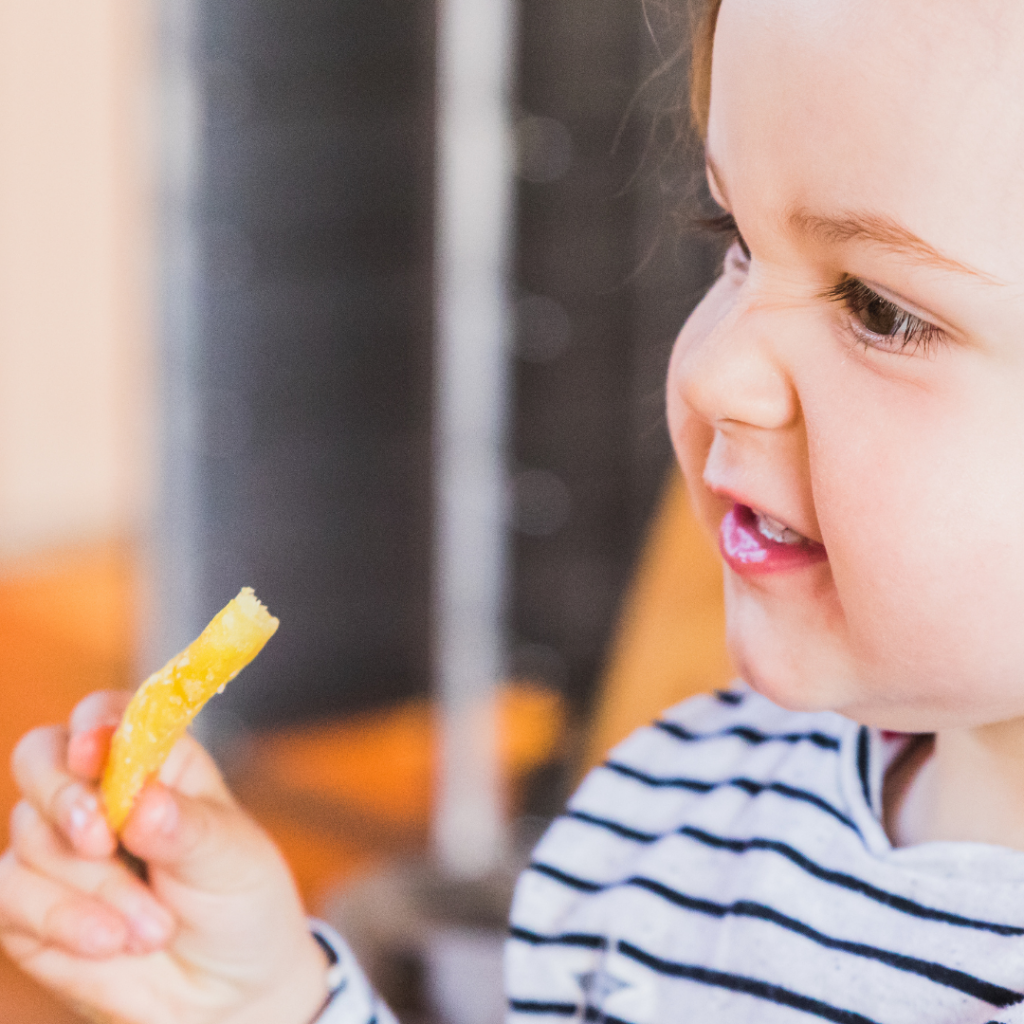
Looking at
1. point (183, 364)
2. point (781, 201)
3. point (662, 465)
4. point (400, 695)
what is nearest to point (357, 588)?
point (400, 695)

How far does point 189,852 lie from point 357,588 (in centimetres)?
187

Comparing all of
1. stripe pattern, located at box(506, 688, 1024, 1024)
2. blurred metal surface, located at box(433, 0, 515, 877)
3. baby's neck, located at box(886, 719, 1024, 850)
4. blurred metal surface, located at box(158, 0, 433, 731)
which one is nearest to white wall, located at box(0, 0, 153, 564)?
blurred metal surface, located at box(158, 0, 433, 731)

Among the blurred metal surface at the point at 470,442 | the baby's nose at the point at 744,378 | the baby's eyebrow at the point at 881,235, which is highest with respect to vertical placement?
the baby's eyebrow at the point at 881,235

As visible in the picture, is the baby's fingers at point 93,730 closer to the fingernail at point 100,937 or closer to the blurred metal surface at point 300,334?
the fingernail at point 100,937

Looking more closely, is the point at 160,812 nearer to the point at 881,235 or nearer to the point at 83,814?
the point at 83,814

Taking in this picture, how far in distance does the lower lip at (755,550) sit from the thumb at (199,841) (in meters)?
0.23

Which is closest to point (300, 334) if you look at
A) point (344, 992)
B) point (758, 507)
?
point (344, 992)

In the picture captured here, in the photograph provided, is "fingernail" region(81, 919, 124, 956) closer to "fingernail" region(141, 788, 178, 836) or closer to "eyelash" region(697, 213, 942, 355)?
"fingernail" region(141, 788, 178, 836)

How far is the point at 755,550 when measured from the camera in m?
0.46

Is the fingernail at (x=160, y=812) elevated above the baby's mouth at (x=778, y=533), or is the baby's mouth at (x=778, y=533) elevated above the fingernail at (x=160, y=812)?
the baby's mouth at (x=778, y=533)

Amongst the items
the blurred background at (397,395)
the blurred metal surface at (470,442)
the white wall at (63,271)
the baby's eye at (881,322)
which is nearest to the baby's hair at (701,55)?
the baby's eye at (881,322)

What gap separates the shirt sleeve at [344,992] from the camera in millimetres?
564

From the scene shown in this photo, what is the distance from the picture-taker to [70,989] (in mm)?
531

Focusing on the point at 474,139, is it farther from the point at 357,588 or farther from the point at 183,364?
the point at 357,588
